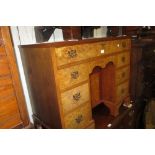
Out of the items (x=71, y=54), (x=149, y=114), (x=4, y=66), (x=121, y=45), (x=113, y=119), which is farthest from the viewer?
(x=149, y=114)

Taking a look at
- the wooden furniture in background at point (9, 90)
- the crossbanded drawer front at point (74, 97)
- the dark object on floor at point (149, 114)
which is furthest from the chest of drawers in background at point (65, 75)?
the dark object on floor at point (149, 114)

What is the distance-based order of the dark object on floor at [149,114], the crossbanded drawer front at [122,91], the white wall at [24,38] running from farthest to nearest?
the dark object on floor at [149,114] → the crossbanded drawer front at [122,91] → the white wall at [24,38]

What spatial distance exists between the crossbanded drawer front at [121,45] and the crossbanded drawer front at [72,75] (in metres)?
0.48

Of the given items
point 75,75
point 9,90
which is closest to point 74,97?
point 75,75

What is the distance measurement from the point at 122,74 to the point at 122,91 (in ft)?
0.78

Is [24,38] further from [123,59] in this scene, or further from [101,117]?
[101,117]

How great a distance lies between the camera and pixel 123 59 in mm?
1748

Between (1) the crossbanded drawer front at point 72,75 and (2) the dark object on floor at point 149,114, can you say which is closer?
(1) the crossbanded drawer front at point 72,75

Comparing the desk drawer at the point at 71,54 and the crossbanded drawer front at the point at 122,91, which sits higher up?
the desk drawer at the point at 71,54

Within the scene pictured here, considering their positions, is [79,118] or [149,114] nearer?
[79,118]

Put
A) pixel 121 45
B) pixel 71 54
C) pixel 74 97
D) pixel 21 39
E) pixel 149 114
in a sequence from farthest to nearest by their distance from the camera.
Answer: pixel 149 114, pixel 121 45, pixel 21 39, pixel 74 97, pixel 71 54

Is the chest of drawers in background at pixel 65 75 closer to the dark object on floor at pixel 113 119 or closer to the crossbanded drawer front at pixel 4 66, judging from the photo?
the crossbanded drawer front at pixel 4 66

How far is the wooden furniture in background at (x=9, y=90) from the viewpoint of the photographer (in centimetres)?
133
